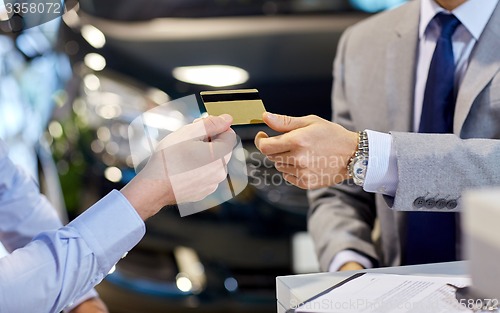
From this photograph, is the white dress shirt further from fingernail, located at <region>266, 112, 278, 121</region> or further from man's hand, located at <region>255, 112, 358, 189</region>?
fingernail, located at <region>266, 112, 278, 121</region>

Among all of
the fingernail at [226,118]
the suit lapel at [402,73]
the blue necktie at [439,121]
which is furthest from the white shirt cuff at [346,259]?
the fingernail at [226,118]

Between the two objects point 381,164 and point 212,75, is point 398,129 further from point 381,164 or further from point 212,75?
point 212,75

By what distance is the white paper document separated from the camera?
91cm

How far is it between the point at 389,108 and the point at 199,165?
0.52 metres

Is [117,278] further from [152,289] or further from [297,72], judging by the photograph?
[297,72]

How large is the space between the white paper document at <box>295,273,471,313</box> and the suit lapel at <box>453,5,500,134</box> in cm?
41

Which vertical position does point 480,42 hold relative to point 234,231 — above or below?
above

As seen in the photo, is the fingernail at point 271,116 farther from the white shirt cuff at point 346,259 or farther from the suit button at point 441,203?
the white shirt cuff at point 346,259

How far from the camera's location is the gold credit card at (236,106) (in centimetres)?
108

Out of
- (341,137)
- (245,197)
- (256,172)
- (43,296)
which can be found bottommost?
(245,197)

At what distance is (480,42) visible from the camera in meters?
1.34

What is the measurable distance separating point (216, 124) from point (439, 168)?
1.25 ft

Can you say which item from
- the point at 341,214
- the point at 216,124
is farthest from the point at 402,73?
the point at 216,124

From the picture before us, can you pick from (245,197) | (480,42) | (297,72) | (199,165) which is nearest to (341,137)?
(199,165)
